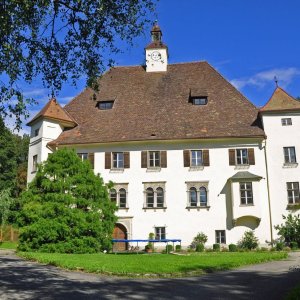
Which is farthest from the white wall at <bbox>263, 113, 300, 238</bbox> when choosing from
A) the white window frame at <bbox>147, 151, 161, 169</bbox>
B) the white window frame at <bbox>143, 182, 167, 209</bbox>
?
the white window frame at <bbox>147, 151, 161, 169</bbox>

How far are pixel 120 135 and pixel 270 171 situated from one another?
12053mm

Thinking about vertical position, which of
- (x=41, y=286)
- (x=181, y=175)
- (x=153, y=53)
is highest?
(x=153, y=53)

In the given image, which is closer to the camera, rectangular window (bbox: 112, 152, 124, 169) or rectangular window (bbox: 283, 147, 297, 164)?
rectangular window (bbox: 283, 147, 297, 164)

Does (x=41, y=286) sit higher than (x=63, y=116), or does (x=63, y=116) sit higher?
(x=63, y=116)

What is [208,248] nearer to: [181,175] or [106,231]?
[181,175]

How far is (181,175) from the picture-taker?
32.9 metres

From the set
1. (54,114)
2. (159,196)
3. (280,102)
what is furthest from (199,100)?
(54,114)

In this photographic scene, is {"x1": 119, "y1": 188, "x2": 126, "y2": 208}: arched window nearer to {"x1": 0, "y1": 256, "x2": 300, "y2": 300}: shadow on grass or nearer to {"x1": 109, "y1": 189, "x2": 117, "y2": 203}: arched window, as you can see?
{"x1": 109, "y1": 189, "x2": 117, "y2": 203}: arched window

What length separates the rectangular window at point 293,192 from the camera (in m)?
31.4

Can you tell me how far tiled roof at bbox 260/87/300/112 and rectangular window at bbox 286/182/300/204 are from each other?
586 centimetres

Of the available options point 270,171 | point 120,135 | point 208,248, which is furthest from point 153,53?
point 208,248

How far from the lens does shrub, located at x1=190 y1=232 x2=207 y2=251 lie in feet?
103

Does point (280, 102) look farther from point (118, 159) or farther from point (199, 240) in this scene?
point (118, 159)

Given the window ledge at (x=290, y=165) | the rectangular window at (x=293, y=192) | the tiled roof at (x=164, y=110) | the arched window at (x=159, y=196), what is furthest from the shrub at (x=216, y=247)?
the tiled roof at (x=164, y=110)
